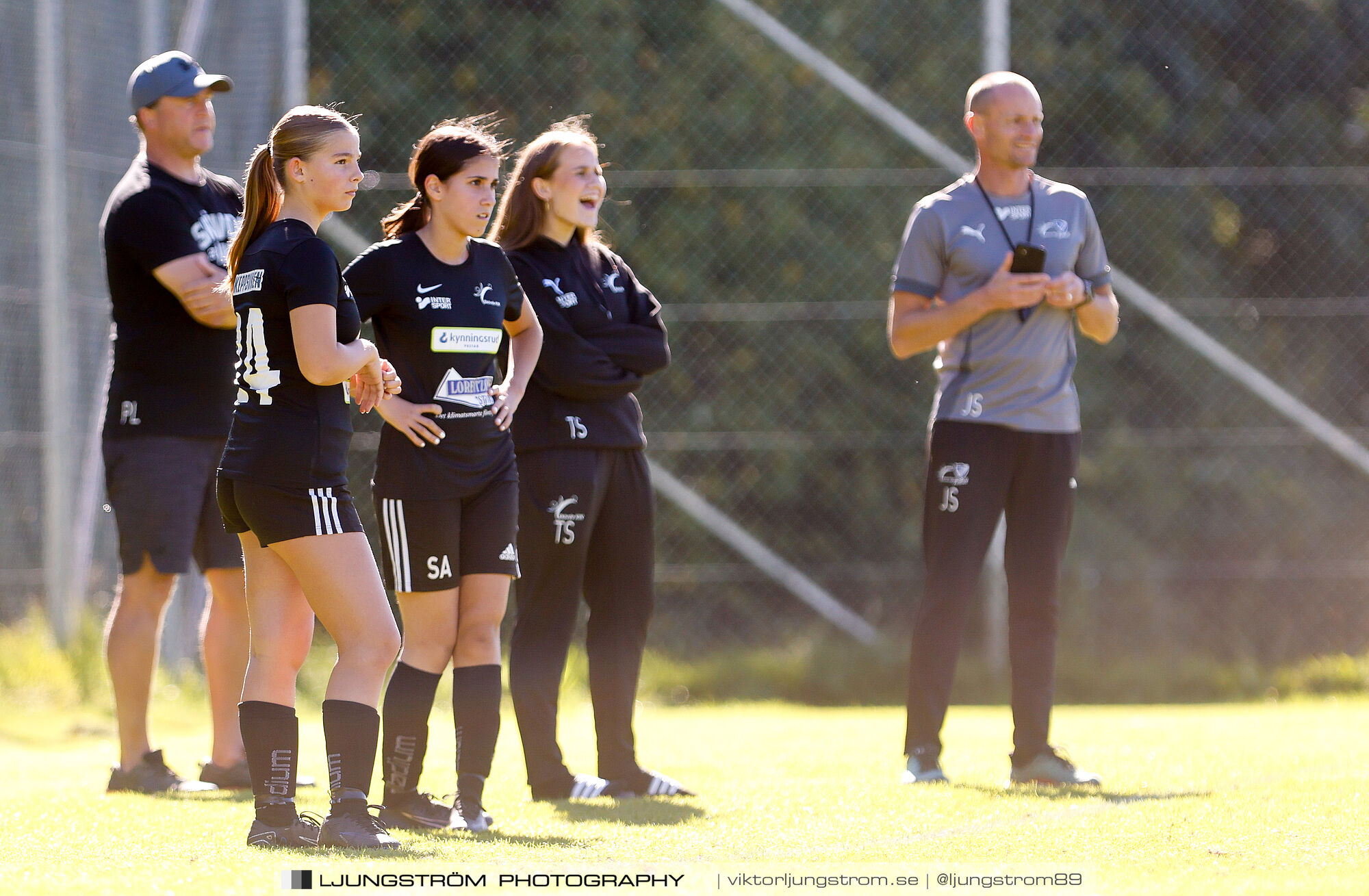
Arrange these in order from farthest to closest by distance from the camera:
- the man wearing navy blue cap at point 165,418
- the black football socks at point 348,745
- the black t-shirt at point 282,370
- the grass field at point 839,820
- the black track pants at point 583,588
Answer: the man wearing navy blue cap at point 165,418 → the black track pants at point 583,588 → the black football socks at point 348,745 → the black t-shirt at point 282,370 → the grass field at point 839,820

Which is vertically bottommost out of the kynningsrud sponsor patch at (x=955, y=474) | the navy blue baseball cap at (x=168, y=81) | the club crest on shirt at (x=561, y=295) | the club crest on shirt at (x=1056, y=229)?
the kynningsrud sponsor patch at (x=955, y=474)

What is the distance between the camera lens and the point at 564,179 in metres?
4.47

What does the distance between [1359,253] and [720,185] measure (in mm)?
3296

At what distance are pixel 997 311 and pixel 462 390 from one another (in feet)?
5.64

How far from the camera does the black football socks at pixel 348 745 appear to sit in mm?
3480

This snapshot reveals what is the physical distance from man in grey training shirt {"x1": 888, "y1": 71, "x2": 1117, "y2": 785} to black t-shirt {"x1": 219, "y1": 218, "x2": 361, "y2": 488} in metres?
1.97

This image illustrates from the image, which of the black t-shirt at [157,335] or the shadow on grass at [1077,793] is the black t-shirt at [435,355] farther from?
the shadow on grass at [1077,793]

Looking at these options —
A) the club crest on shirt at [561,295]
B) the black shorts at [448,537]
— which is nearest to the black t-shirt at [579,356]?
the club crest on shirt at [561,295]

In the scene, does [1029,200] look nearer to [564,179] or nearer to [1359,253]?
[564,179]

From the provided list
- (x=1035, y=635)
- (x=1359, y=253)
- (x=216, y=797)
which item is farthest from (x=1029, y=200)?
(x=1359, y=253)

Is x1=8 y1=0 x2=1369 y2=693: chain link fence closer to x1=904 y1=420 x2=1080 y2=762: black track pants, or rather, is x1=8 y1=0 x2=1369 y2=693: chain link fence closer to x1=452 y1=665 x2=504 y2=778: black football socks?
x1=904 y1=420 x2=1080 y2=762: black track pants

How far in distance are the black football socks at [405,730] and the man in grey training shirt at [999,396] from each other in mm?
1496

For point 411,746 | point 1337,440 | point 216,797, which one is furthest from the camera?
point 1337,440

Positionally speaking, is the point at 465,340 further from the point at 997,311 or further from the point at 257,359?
the point at 997,311
